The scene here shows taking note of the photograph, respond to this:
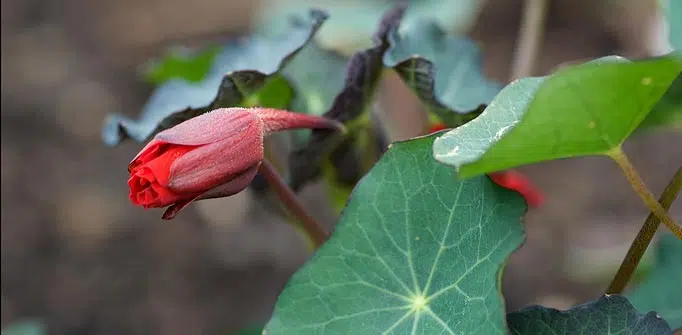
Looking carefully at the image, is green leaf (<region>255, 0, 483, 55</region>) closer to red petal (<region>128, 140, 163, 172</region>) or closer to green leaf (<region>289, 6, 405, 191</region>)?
green leaf (<region>289, 6, 405, 191</region>)

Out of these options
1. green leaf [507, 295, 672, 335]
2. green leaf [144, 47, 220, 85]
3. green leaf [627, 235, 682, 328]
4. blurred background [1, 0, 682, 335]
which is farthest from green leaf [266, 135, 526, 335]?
blurred background [1, 0, 682, 335]

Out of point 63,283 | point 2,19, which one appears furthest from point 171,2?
point 63,283

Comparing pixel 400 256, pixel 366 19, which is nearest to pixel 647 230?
pixel 400 256

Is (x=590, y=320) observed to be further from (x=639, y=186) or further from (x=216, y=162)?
(x=216, y=162)

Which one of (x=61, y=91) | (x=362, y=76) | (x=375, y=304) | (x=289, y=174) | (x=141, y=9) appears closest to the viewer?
(x=375, y=304)

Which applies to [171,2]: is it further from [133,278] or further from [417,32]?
[417,32]

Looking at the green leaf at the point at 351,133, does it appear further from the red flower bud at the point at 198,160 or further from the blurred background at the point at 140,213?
the blurred background at the point at 140,213

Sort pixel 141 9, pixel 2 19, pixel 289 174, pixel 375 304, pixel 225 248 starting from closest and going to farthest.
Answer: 1. pixel 375 304
2. pixel 289 174
3. pixel 225 248
4. pixel 2 19
5. pixel 141 9
